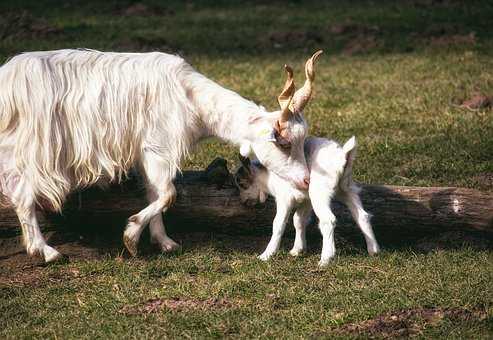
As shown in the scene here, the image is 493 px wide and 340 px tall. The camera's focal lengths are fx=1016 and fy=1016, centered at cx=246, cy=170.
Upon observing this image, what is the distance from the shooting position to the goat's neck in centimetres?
806

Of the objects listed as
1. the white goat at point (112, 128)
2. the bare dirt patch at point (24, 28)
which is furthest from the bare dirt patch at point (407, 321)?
the bare dirt patch at point (24, 28)

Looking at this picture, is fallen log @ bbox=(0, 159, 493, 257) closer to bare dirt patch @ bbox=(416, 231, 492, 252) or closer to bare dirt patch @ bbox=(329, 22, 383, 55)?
bare dirt patch @ bbox=(416, 231, 492, 252)

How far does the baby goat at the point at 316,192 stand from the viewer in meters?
7.50

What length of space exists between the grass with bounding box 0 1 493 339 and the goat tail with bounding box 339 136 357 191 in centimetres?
57

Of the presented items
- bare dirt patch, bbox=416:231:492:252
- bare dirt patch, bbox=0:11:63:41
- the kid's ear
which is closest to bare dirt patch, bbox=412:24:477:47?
bare dirt patch, bbox=0:11:63:41

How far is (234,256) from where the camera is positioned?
7941 mm

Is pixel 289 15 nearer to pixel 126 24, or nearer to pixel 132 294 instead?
pixel 126 24

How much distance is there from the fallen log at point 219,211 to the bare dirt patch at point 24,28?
8189 millimetres

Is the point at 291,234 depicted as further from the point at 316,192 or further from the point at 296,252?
the point at 316,192

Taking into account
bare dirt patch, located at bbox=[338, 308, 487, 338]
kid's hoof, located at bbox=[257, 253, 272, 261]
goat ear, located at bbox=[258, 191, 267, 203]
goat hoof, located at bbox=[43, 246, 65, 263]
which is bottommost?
goat hoof, located at bbox=[43, 246, 65, 263]

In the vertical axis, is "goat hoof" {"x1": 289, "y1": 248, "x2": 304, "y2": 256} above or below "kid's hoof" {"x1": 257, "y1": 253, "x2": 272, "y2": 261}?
below

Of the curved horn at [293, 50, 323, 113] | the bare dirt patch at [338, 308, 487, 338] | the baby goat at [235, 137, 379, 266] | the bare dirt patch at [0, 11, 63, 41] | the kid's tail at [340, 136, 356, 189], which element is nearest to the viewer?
the bare dirt patch at [338, 308, 487, 338]

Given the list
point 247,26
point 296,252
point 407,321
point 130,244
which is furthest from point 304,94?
point 247,26

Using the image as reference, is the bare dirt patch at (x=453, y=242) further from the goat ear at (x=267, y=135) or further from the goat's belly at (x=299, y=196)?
the goat ear at (x=267, y=135)
